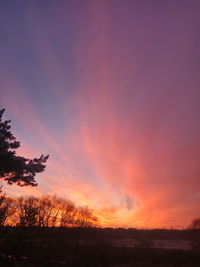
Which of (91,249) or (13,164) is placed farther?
(91,249)

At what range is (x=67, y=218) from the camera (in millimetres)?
52812

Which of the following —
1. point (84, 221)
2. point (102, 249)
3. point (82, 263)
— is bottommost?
point (82, 263)

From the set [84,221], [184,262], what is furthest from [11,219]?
[84,221]

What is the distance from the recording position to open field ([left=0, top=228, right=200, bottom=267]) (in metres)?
25.8

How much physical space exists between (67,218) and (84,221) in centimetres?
1436

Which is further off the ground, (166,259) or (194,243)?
(194,243)

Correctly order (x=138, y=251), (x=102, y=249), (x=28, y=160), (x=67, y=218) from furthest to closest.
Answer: (x=67, y=218) → (x=138, y=251) → (x=102, y=249) → (x=28, y=160)

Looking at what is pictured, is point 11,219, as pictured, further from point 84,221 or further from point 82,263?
point 84,221

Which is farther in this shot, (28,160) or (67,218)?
(67,218)

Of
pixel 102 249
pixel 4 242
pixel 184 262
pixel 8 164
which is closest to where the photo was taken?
pixel 8 164

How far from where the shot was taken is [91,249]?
38.4 metres

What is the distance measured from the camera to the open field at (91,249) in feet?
84.7

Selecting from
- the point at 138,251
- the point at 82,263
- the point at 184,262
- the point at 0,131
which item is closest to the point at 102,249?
the point at 138,251

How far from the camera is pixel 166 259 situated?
113ft
